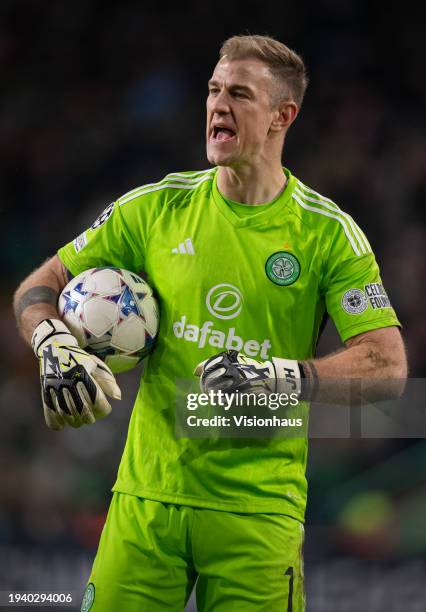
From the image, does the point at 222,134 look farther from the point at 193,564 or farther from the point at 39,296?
the point at 193,564

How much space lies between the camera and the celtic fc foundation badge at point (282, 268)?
3.10 metres

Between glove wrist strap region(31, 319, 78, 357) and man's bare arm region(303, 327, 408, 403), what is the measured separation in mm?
731

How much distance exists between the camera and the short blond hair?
3.21 m

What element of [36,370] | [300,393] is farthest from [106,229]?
[36,370]

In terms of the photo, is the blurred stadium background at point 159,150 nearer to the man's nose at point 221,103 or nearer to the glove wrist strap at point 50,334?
the glove wrist strap at point 50,334

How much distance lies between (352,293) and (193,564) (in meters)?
0.99

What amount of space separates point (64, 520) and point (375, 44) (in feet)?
12.3

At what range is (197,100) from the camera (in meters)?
6.45

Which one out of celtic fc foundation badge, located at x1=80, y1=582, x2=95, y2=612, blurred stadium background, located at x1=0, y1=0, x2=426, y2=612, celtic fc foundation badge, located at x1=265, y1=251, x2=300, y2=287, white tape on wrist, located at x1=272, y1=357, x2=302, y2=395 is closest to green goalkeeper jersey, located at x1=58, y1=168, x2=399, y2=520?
celtic fc foundation badge, located at x1=265, y1=251, x2=300, y2=287

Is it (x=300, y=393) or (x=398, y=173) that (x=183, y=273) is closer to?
(x=300, y=393)

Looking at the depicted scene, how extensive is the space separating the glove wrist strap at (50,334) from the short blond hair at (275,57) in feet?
3.49

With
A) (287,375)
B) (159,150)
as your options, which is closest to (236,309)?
(287,375)

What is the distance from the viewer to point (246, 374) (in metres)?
2.73

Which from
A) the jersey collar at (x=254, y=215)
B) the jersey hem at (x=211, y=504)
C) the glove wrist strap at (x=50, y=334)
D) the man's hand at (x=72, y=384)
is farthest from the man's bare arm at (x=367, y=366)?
the glove wrist strap at (x=50, y=334)
